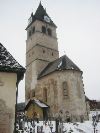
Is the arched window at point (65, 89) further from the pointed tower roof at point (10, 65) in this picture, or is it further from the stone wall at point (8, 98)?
the stone wall at point (8, 98)

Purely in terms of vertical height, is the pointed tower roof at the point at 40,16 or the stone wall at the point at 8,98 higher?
the pointed tower roof at the point at 40,16

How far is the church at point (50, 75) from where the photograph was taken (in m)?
29.5

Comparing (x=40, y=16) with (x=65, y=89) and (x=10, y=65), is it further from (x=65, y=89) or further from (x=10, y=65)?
(x=10, y=65)

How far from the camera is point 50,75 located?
106ft

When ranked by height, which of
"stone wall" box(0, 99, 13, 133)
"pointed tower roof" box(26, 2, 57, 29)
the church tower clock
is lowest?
"stone wall" box(0, 99, 13, 133)

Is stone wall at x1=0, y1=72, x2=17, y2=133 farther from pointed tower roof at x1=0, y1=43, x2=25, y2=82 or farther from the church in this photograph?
the church

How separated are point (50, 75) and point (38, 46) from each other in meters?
8.34

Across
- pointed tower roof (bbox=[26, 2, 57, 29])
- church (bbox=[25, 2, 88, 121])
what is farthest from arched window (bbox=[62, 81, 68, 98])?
pointed tower roof (bbox=[26, 2, 57, 29])

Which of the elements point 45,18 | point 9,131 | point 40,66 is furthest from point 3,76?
point 45,18

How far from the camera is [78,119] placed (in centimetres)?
2855

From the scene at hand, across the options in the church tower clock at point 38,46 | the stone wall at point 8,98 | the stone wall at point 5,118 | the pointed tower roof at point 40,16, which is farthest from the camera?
the pointed tower roof at point 40,16

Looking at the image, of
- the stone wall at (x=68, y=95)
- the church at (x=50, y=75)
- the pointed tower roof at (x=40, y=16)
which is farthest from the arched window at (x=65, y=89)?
the pointed tower roof at (x=40, y=16)

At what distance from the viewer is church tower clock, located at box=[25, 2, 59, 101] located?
37500 millimetres

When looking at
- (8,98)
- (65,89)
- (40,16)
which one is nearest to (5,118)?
(8,98)
